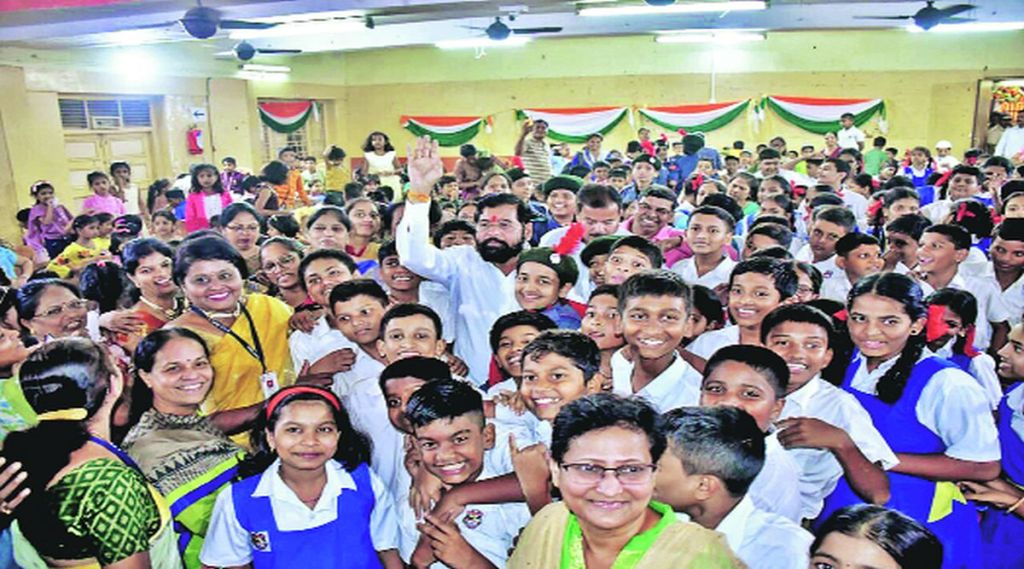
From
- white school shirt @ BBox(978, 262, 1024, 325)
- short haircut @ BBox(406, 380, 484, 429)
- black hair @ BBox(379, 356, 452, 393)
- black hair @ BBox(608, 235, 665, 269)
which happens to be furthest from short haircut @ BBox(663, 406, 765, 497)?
white school shirt @ BBox(978, 262, 1024, 325)

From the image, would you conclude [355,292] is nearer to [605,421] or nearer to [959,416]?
[605,421]

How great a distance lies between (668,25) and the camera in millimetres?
9562

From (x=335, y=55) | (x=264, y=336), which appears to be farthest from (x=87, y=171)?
(x=264, y=336)

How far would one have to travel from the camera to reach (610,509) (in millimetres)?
1383

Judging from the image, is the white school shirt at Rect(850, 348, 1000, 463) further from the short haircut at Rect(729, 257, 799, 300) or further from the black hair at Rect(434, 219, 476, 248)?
the black hair at Rect(434, 219, 476, 248)

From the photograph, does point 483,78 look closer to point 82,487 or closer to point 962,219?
point 962,219

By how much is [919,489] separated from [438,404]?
141 cm

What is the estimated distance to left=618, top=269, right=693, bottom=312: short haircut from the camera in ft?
7.92

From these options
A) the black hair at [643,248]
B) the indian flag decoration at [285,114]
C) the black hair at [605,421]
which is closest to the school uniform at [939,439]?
the black hair at [605,421]

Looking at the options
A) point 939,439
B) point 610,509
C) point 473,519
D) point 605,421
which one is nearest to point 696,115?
point 939,439

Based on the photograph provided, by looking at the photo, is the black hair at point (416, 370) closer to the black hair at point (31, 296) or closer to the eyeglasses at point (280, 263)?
the eyeglasses at point (280, 263)

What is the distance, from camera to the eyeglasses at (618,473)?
1.41 metres

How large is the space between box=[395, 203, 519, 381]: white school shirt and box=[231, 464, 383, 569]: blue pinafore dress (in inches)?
58.5

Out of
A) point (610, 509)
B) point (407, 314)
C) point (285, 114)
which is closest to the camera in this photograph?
point (610, 509)
